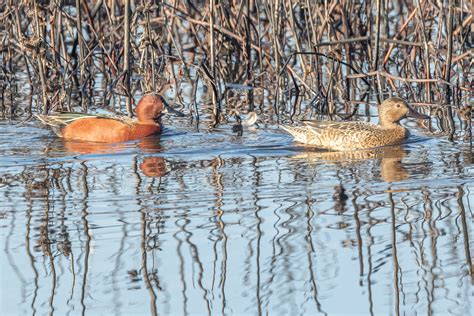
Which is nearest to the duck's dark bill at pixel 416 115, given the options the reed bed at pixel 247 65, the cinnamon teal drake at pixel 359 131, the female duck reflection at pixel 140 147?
the cinnamon teal drake at pixel 359 131

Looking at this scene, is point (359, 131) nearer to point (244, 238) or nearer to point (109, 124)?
point (109, 124)

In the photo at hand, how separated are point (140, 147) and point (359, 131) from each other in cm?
191

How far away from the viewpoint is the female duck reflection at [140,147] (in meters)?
8.61

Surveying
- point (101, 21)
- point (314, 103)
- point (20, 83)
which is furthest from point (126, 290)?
point (101, 21)

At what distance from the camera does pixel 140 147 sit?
9.61m

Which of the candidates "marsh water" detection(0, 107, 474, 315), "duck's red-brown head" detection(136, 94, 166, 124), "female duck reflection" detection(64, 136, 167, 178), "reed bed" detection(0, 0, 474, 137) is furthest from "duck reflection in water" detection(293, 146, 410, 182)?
"duck's red-brown head" detection(136, 94, 166, 124)

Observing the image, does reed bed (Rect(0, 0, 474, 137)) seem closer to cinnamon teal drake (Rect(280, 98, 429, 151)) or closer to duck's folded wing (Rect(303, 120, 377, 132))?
cinnamon teal drake (Rect(280, 98, 429, 151))

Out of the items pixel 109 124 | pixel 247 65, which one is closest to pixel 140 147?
pixel 109 124

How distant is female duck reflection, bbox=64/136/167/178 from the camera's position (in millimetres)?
8609

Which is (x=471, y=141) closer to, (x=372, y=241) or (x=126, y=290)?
(x=372, y=241)

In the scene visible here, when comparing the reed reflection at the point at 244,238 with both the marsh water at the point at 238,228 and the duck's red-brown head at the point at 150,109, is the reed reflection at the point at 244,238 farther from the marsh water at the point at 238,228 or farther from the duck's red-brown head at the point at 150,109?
the duck's red-brown head at the point at 150,109

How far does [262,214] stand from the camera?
682 centimetres

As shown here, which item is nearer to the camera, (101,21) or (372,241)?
(372,241)

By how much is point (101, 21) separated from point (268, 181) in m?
7.02
